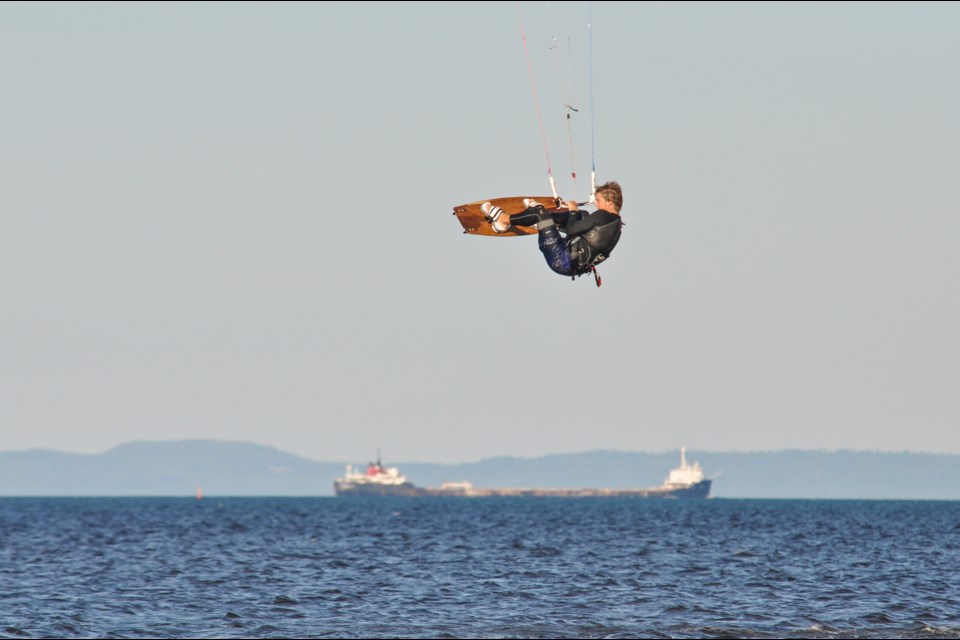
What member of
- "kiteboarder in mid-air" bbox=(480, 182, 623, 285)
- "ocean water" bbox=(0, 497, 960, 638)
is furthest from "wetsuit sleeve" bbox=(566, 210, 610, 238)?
"ocean water" bbox=(0, 497, 960, 638)

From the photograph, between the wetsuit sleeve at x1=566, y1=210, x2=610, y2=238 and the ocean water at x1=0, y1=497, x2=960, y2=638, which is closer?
the wetsuit sleeve at x1=566, y1=210, x2=610, y2=238

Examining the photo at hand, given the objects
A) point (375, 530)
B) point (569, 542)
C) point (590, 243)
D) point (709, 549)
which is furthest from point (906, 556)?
point (590, 243)

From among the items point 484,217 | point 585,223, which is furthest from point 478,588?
point 585,223

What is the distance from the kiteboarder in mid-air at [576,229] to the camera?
63.1 feet

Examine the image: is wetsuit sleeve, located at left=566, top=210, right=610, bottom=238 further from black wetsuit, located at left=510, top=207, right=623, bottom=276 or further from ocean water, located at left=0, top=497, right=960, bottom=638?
ocean water, located at left=0, top=497, right=960, bottom=638

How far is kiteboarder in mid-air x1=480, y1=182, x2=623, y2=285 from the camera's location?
1923 cm

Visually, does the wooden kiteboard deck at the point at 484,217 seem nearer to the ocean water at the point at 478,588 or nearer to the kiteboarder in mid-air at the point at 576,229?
the kiteboarder in mid-air at the point at 576,229

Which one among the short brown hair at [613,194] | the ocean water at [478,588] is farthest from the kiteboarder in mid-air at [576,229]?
the ocean water at [478,588]

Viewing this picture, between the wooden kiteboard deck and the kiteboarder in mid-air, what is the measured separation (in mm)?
696

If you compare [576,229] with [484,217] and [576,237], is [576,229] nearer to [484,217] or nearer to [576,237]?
[576,237]

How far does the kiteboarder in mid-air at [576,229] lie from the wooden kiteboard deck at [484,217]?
70 cm

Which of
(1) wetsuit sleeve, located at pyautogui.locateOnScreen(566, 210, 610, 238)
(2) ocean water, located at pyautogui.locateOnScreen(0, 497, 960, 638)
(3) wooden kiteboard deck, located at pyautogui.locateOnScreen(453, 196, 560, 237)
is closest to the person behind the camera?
(1) wetsuit sleeve, located at pyautogui.locateOnScreen(566, 210, 610, 238)

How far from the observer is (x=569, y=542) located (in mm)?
67125

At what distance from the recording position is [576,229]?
757 inches
